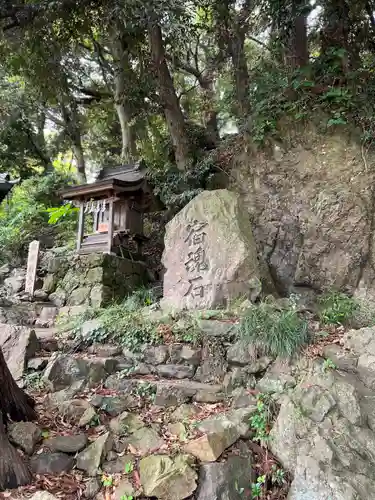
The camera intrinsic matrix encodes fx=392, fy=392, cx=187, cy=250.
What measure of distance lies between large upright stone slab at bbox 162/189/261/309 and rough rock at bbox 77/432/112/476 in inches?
118

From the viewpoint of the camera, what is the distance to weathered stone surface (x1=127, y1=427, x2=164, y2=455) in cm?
416

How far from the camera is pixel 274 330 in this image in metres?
5.16

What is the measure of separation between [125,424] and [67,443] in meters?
0.66

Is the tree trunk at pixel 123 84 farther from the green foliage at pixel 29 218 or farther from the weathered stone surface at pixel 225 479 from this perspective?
the weathered stone surface at pixel 225 479

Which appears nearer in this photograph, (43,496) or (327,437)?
(43,496)

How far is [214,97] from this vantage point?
48.5 feet

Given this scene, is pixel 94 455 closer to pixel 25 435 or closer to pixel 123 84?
pixel 25 435

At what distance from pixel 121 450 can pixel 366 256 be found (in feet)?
21.4

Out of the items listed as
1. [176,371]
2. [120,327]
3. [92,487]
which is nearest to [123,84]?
[120,327]

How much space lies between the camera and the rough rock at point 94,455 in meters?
3.91

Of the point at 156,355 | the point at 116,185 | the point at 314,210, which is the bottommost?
the point at 156,355

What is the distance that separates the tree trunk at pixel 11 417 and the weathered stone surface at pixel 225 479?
1645 millimetres

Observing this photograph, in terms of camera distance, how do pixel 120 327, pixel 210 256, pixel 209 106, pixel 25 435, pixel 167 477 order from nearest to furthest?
pixel 167 477
pixel 25 435
pixel 120 327
pixel 210 256
pixel 209 106

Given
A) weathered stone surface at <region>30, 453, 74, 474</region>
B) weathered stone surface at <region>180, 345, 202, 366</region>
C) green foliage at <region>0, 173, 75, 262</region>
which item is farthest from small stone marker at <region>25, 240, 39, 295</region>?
weathered stone surface at <region>30, 453, 74, 474</region>
